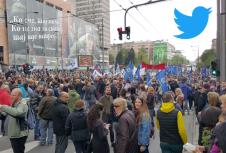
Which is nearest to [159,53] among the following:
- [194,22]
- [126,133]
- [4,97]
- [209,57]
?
[209,57]

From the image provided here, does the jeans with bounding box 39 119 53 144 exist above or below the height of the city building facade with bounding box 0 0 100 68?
below

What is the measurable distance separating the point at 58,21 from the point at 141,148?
6893 centimetres

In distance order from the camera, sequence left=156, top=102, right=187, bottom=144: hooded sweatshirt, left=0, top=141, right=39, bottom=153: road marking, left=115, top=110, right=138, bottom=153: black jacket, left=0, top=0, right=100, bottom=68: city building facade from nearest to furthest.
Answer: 1. left=115, top=110, right=138, bottom=153: black jacket
2. left=156, top=102, right=187, bottom=144: hooded sweatshirt
3. left=0, top=141, right=39, bottom=153: road marking
4. left=0, top=0, right=100, bottom=68: city building facade

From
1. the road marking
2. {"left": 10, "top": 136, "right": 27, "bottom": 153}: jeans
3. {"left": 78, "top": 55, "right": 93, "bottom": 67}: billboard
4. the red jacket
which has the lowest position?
the road marking

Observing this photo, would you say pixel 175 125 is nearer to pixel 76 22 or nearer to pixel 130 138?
pixel 130 138

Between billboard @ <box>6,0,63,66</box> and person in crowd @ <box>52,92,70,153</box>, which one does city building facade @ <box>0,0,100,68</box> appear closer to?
billboard @ <box>6,0,63,66</box>

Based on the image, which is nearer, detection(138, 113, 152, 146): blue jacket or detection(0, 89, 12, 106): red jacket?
detection(138, 113, 152, 146): blue jacket

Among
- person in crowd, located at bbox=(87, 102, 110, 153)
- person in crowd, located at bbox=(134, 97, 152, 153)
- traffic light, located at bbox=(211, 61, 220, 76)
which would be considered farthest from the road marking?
traffic light, located at bbox=(211, 61, 220, 76)

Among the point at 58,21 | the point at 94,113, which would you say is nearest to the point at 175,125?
the point at 94,113

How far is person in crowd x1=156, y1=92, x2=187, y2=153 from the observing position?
6.80 meters

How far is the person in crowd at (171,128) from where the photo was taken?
268 inches

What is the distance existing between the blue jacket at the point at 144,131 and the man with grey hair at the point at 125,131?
30 centimetres

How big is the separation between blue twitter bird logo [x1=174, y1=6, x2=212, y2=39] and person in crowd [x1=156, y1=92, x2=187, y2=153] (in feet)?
18.2

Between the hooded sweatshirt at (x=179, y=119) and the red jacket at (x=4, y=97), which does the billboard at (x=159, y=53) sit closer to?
the red jacket at (x=4, y=97)
